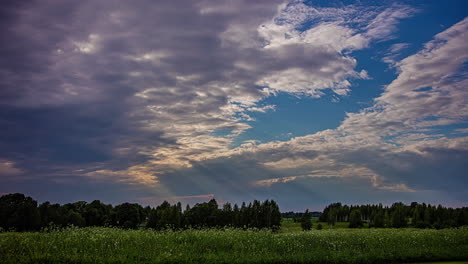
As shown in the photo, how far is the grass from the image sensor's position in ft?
51.9

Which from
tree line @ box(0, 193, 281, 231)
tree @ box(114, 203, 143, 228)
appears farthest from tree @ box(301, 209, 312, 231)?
tree @ box(114, 203, 143, 228)

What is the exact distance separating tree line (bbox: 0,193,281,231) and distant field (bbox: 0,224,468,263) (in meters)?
30.2

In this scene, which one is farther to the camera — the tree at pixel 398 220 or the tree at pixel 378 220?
the tree at pixel 378 220

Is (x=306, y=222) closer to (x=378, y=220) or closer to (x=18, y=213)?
(x=378, y=220)

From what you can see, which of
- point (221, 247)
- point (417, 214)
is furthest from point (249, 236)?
point (417, 214)

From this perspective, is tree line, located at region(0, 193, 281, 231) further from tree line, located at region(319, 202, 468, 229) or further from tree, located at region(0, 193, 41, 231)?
tree line, located at region(319, 202, 468, 229)

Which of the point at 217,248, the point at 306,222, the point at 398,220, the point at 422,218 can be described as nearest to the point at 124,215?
the point at 306,222

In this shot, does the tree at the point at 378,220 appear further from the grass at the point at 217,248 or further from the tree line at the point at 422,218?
the grass at the point at 217,248

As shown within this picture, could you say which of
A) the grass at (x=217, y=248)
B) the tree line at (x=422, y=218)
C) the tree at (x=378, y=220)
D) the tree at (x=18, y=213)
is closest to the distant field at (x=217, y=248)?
the grass at (x=217, y=248)

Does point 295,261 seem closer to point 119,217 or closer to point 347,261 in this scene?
point 347,261

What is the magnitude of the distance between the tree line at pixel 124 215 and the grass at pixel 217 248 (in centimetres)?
3023

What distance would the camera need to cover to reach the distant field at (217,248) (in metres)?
15.8

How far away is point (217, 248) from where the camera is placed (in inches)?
735

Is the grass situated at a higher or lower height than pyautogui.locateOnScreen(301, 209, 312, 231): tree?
higher
